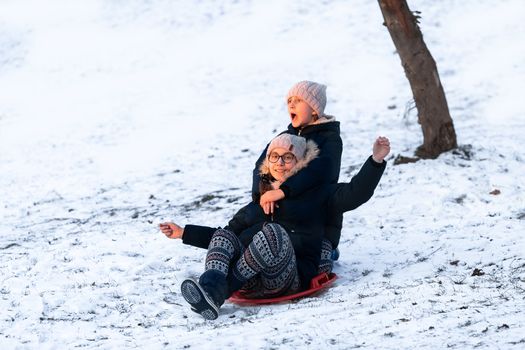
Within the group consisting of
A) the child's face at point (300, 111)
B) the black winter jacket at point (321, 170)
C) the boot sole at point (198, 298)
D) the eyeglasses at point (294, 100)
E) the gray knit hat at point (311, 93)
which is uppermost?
the gray knit hat at point (311, 93)

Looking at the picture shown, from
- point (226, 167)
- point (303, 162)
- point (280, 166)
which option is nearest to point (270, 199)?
point (280, 166)

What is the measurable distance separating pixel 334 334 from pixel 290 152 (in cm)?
191

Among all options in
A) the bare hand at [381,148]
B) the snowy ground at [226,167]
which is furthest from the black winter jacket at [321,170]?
the bare hand at [381,148]

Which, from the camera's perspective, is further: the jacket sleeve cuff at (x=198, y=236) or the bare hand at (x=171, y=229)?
the jacket sleeve cuff at (x=198, y=236)

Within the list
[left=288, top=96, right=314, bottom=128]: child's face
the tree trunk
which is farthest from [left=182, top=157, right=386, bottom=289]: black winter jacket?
the tree trunk

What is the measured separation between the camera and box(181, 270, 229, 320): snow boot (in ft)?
19.6

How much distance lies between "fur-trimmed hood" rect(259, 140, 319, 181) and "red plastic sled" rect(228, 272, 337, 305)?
911 millimetres

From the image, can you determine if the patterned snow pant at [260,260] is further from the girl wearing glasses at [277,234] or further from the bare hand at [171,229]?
the bare hand at [171,229]

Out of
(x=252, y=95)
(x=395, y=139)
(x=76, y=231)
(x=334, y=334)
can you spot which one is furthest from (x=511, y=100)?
(x=334, y=334)

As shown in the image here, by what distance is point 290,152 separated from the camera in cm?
686

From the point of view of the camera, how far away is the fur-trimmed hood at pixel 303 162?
687 centimetres

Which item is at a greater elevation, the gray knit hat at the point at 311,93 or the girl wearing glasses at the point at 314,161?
the gray knit hat at the point at 311,93

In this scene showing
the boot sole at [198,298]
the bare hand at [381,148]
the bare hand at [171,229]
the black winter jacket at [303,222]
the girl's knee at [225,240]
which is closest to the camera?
the boot sole at [198,298]

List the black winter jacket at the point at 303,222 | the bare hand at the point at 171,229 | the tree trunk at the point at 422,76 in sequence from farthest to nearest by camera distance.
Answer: the tree trunk at the point at 422,76, the black winter jacket at the point at 303,222, the bare hand at the point at 171,229
